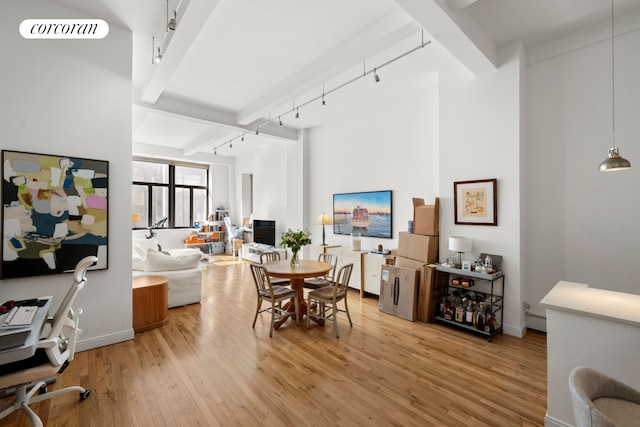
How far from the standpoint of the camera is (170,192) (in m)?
9.17

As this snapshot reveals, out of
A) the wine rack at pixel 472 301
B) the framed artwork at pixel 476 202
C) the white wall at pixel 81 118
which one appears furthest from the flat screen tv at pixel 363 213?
the white wall at pixel 81 118

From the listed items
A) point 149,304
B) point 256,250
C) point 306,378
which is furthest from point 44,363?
point 256,250

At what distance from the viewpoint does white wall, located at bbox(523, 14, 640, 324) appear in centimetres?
287

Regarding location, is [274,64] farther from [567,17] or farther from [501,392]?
[501,392]

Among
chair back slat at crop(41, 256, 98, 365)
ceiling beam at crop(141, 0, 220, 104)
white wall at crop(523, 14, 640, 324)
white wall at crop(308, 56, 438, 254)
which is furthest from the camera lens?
white wall at crop(308, 56, 438, 254)

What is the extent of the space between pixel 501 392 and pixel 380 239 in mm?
3154

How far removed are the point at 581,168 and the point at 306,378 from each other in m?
3.70

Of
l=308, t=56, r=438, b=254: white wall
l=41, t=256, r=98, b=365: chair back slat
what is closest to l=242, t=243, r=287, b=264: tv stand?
l=308, t=56, r=438, b=254: white wall

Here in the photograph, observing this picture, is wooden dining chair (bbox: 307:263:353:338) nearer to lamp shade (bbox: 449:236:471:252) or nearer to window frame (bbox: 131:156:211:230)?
lamp shade (bbox: 449:236:471:252)

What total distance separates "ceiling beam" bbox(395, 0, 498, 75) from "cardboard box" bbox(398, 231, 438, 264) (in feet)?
7.27

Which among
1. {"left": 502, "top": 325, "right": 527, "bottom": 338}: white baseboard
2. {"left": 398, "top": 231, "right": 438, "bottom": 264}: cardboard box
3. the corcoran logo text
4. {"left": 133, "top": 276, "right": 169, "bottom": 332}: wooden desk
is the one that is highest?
Result: the corcoran logo text

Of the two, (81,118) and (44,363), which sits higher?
(81,118)

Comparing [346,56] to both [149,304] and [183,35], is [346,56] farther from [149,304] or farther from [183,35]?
[149,304]

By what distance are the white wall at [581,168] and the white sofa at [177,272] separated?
15.6 ft
